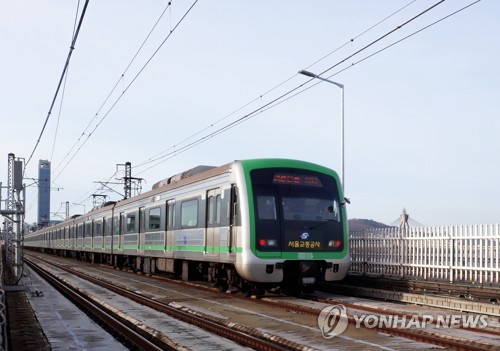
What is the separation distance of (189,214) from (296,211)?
4968 millimetres

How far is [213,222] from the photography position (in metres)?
17.3

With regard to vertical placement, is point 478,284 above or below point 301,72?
below

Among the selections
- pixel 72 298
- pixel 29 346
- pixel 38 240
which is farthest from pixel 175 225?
pixel 38 240

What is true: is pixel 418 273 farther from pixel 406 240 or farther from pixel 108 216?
pixel 108 216

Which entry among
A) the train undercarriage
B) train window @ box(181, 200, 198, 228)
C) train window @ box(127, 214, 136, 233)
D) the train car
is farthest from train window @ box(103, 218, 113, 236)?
the train car

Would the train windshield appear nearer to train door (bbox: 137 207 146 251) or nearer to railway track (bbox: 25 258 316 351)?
railway track (bbox: 25 258 316 351)

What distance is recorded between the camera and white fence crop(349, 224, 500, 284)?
52.9 feet

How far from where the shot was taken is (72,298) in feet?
58.6

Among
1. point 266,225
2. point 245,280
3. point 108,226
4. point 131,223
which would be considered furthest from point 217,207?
point 108,226

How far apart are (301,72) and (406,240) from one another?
612 centimetres

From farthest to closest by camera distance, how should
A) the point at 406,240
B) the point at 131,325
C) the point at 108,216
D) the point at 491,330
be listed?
the point at 108,216, the point at 406,240, the point at 131,325, the point at 491,330

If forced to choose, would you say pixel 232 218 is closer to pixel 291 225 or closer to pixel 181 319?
pixel 291 225

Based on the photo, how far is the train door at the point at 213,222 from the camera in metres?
16.9

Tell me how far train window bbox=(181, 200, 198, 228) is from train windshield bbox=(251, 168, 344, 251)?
3.97 meters
